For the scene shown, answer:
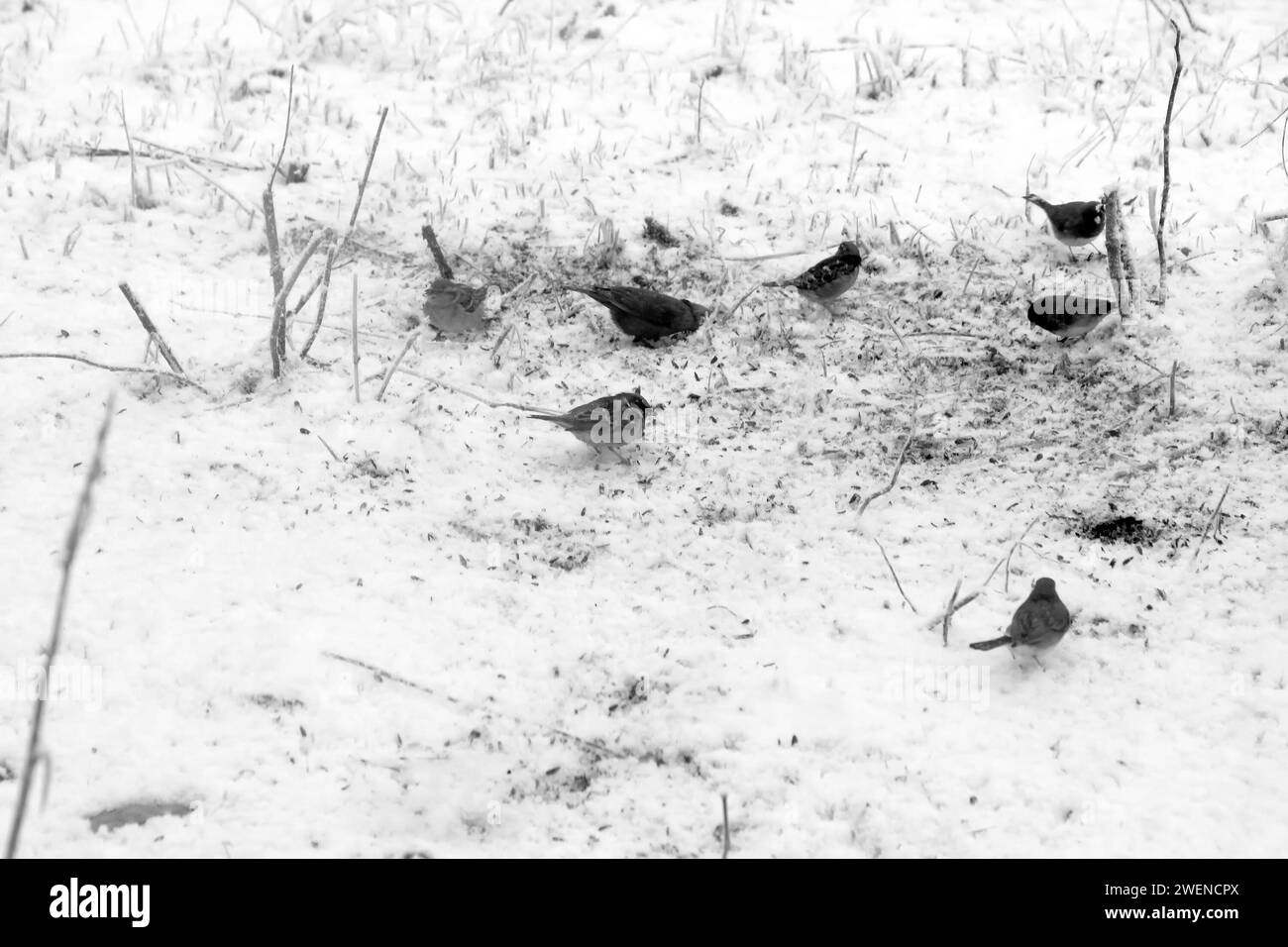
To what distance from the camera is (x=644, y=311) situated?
4672mm

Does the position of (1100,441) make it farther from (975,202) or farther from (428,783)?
(428,783)

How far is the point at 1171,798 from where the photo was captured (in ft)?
9.36

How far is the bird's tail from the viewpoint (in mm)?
3205

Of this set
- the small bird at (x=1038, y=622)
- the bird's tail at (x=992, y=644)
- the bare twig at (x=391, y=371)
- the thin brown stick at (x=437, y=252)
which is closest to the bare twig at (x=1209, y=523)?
the small bird at (x=1038, y=622)

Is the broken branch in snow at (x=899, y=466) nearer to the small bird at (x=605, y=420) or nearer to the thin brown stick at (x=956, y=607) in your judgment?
the thin brown stick at (x=956, y=607)

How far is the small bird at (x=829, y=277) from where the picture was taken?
190 inches

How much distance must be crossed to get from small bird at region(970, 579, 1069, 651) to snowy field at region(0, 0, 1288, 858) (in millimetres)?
111

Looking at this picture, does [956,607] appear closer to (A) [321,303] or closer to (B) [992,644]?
(B) [992,644]

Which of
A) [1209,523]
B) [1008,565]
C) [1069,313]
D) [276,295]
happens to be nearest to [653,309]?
[276,295]

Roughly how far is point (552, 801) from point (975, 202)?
12.9 feet
